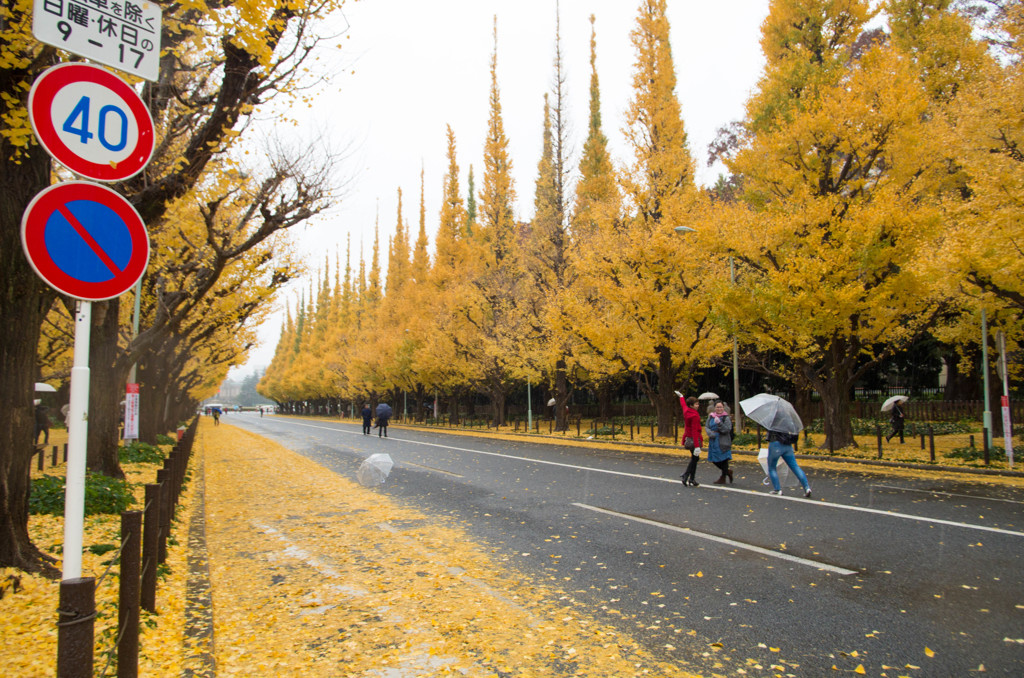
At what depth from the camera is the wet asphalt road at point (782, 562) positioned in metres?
4.09

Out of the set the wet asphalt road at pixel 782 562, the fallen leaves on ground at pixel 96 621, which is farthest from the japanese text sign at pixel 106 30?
the wet asphalt road at pixel 782 562

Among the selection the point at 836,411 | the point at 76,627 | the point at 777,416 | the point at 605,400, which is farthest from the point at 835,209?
the point at 605,400

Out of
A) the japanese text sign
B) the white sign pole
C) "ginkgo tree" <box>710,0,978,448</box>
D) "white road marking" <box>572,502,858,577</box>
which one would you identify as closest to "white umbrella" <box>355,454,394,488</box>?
"white road marking" <box>572,502,858,577</box>

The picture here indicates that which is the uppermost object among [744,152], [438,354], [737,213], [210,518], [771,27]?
[771,27]

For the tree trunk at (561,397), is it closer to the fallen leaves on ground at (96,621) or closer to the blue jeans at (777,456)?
the blue jeans at (777,456)

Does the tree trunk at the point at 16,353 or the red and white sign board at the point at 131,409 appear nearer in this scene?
the tree trunk at the point at 16,353

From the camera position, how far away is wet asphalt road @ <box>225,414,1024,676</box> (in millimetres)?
4090

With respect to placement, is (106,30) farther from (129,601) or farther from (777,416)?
(777,416)

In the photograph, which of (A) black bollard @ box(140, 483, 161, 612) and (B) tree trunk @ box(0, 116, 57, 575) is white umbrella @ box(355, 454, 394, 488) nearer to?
(B) tree trunk @ box(0, 116, 57, 575)

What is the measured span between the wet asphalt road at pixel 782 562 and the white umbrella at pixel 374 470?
19.8 inches

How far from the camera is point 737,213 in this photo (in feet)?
57.8

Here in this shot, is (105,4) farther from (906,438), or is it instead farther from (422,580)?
(906,438)

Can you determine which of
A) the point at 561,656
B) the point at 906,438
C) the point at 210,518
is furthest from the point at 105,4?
the point at 906,438

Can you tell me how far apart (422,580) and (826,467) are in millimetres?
11945
